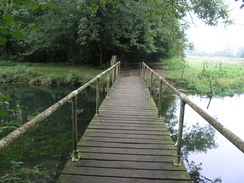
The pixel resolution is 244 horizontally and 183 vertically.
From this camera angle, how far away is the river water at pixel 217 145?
573 cm

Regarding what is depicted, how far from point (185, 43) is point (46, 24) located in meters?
13.7

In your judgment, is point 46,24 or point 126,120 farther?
point 46,24

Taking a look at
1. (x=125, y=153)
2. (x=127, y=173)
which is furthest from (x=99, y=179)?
(x=125, y=153)

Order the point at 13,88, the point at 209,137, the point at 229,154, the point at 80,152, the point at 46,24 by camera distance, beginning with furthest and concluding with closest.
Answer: the point at 46,24, the point at 13,88, the point at 209,137, the point at 229,154, the point at 80,152

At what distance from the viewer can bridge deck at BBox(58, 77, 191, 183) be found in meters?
2.44

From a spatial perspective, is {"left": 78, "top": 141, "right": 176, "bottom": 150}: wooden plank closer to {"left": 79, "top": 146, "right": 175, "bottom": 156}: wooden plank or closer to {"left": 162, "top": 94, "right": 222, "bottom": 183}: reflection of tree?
{"left": 79, "top": 146, "right": 175, "bottom": 156}: wooden plank

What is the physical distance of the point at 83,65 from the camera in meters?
21.5

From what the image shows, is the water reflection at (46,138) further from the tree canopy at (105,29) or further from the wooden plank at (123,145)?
the tree canopy at (105,29)

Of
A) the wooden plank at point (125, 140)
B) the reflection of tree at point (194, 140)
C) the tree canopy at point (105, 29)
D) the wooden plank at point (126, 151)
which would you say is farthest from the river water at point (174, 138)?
the tree canopy at point (105, 29)

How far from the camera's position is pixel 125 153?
3.05 metres

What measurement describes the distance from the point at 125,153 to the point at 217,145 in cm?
569

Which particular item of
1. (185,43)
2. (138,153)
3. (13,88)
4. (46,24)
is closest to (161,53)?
(185,43)

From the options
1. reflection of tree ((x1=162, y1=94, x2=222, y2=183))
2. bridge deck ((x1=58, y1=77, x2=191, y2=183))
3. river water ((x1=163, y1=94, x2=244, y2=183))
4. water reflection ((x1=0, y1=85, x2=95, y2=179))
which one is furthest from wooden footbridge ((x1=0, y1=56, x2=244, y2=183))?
river water ((x1=163, y1=94, x2=244, y2=183))

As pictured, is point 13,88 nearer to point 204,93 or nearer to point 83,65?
point 83,65
